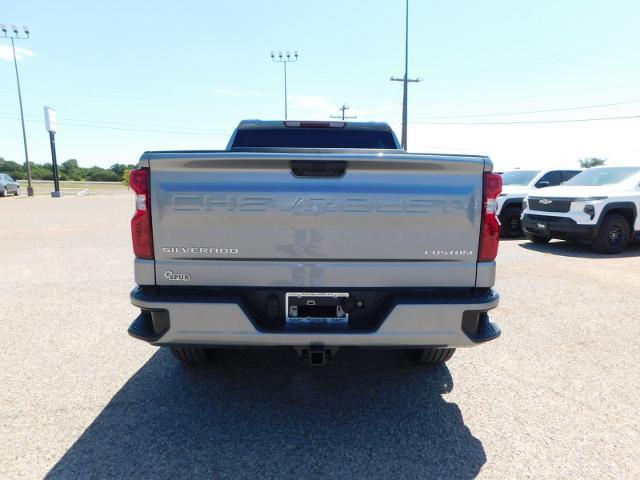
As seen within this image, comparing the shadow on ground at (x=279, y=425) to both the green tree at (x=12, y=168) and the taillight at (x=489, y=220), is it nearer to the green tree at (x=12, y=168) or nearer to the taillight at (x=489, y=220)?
the taillight at (x=489, y=220)

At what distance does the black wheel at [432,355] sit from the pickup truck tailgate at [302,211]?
123cm

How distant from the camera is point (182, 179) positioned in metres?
2.43

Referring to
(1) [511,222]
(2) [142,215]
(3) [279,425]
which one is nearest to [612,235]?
(1) [511,222]

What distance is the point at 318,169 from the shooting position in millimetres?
2484

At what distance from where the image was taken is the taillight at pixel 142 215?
2.45m

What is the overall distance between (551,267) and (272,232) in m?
6.81

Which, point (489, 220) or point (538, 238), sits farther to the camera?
point (538, 238)

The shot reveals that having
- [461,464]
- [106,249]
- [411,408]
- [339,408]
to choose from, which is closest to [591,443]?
[461,464]

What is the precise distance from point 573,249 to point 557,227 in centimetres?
104

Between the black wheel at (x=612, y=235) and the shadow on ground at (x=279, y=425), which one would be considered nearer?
the shadow on ground at (x=279, y=425)

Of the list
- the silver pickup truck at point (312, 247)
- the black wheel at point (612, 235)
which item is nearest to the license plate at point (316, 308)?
the silver pickup truck at point (312, 247)

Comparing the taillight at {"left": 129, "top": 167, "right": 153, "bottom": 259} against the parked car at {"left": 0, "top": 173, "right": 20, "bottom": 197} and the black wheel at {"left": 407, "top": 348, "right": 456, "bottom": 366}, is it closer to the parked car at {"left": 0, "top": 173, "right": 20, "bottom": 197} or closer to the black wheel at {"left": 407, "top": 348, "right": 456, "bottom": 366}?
the black wheel at {"left": 407, "top": 348, "right": 456, "bottom": 366}

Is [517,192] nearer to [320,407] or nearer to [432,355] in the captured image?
[432,355]

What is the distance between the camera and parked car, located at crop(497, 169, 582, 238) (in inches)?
452
